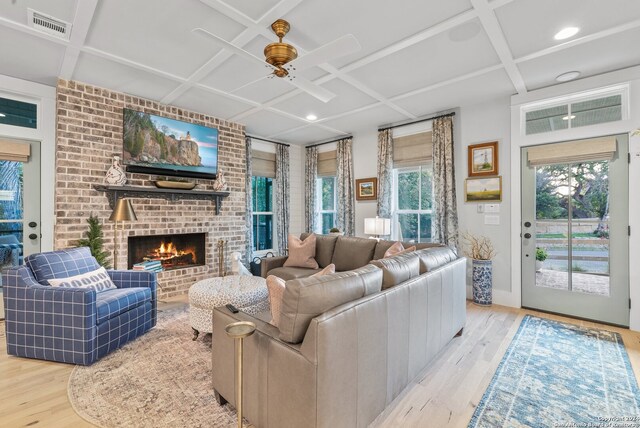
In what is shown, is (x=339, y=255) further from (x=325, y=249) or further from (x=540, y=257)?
(x=540, y=257)

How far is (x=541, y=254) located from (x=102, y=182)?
18.8 ft

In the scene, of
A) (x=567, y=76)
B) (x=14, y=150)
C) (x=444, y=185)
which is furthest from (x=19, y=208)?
(x=567, y=76)

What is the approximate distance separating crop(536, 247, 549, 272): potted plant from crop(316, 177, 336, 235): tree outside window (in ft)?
12.0

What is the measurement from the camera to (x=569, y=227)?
11.6ft

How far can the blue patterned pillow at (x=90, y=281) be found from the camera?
2.58 m

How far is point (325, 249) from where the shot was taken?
4375 millimetres

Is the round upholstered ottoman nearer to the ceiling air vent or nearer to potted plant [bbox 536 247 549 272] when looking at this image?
the ceiling air vent

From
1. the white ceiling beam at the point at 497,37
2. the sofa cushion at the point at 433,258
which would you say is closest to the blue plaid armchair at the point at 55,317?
the sofa cushion at the point at 433,258

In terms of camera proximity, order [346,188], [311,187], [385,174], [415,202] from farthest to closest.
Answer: [311,187], [346,188], [385,174], [415,202]

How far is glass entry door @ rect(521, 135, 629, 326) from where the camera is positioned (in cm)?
326

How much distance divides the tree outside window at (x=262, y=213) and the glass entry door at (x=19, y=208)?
3232 millimetres

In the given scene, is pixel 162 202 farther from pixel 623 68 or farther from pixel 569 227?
pixel 623 68

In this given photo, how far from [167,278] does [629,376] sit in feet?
16.9

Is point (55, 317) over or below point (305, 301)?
below
